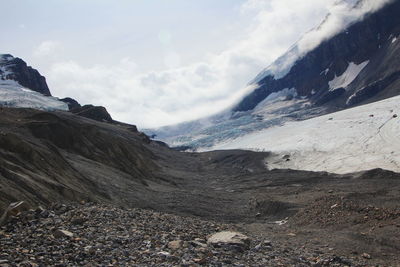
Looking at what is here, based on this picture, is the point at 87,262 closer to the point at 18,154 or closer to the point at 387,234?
the point at 387,234

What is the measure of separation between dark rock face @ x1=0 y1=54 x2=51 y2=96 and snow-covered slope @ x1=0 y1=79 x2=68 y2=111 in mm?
15732

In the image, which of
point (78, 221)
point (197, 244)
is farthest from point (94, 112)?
point (197, 244)

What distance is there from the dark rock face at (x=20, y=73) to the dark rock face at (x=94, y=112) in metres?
44.1

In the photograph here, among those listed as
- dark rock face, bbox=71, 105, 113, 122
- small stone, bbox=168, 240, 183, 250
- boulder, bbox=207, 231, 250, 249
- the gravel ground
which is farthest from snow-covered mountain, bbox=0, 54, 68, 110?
small stone, bbox=168, 240, 183, 250

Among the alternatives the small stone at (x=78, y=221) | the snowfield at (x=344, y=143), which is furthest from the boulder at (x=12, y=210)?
the snowfield at (x=344, y=143)

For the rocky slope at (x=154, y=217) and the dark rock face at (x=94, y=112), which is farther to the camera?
the dark rock face at (x=94, y=112)

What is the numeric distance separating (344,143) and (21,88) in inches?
4333

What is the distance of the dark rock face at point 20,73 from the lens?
181 m

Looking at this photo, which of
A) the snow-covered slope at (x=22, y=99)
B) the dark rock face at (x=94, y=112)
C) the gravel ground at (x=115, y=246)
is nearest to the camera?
the gravel ground at (x=115, y=246)

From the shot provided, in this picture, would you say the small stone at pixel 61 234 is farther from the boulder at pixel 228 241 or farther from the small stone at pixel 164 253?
the boulder at pixel 228 241

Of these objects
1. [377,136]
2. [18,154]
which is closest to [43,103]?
[377,136]

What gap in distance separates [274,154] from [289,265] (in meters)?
88.4

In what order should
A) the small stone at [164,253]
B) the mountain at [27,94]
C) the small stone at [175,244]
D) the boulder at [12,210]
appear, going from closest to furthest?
the small stone at [164,253] < the small stone at [175,244] < the boulder at [12,210] < the mountain at [27,94]

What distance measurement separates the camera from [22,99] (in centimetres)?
13750
